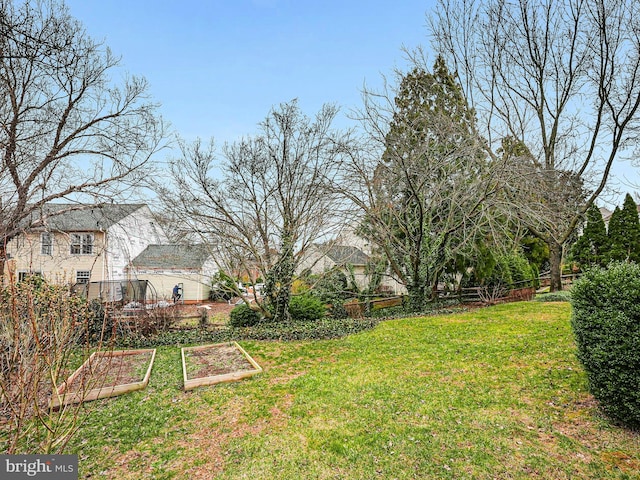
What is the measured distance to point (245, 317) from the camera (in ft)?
35.1

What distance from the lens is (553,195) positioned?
9.82m

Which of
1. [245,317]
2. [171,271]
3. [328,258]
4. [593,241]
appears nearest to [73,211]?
[245,317]

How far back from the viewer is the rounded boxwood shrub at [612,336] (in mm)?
3105

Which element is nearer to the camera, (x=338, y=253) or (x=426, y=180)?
(x=426, y=180)

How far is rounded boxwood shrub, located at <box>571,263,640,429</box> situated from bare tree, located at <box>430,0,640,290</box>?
20.4 ft

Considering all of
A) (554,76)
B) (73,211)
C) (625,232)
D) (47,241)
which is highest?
(554,76)

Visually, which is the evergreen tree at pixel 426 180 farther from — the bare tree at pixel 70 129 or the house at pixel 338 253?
the bare tree at pixel 70 129

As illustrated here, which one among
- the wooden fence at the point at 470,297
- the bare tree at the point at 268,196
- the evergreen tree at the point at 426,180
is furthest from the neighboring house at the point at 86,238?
the evergreen tree at the point at 426,180

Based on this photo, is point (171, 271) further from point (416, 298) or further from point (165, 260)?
point (416, 298)

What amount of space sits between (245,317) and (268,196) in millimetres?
4086

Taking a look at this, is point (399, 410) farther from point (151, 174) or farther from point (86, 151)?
point (86, 151)

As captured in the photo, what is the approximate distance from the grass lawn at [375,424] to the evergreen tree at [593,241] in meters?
19.4

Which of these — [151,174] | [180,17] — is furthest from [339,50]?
[151,174]

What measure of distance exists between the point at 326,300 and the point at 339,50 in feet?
29.3
